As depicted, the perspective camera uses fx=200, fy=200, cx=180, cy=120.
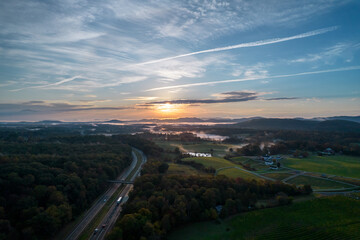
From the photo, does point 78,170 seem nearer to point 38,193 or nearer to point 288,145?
point 38,193

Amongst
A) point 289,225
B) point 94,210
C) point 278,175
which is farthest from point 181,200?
point 278,175

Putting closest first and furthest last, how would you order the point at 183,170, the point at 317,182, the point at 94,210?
the point at 94,210 → the point at 317,182 → the point at 183,170

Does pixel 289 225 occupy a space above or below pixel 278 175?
below

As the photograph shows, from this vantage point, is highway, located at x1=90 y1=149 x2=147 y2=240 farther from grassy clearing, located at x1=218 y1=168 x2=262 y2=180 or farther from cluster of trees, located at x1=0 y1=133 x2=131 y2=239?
grassy clearing, located at x1=218 y1=168 x2=262 y2=180

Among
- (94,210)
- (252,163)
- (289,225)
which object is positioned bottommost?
(94,210)

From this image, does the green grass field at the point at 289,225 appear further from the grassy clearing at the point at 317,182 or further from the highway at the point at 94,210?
the highway at the point at 94,210

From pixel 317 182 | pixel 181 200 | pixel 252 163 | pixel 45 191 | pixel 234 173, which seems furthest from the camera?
pixel 252 163

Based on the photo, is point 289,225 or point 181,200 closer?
point 289,225

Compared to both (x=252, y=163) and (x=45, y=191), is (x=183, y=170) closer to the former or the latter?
(x=252, y=163)

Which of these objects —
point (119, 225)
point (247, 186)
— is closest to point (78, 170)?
point (119, 225)
